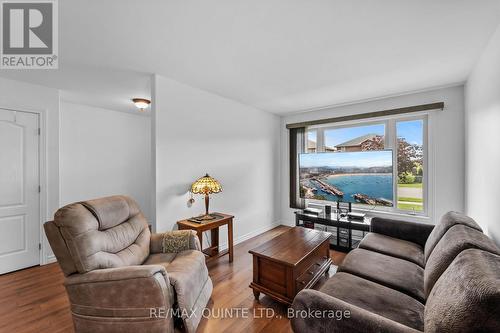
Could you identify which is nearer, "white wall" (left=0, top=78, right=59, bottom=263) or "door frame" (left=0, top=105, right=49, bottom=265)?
"white wall" (left=0, top=78, right=59, bottom=263)

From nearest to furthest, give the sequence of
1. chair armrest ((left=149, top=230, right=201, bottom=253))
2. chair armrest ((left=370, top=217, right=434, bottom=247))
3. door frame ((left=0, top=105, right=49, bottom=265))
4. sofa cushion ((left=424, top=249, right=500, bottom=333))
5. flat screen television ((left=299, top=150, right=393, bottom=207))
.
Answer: sofa cushion ((left=424, top=249, right=500, bottom=333))
chair armrest ((left=149, top=230, right=201, bottom=253))
chair armrest ((left=370, top=217, right=434, bottom=247))
door frame ((left=0, top=105, right=49, bottom=265))
flat screen television ((left=299, top=150, right=393, bottom=207))

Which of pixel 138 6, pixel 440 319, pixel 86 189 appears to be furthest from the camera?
pixel 86 189

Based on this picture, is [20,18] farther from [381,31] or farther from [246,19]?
[381,31]

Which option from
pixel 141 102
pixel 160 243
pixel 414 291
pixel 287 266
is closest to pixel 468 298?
pixel 414 291

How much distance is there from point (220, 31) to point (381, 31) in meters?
1.32

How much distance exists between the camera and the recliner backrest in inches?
59.6

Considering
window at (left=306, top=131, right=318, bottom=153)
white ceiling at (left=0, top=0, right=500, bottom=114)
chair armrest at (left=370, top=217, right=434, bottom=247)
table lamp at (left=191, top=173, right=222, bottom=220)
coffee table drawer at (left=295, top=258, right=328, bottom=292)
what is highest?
white ceiling at (left=0, top=0, right=500, bottom=114)

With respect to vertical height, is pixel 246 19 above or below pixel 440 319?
above

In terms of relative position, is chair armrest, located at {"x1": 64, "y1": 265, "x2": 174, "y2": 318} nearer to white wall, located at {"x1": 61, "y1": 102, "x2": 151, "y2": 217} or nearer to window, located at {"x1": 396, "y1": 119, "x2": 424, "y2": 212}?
white wall, located at {"x1": 61, "y1": 102, "x2": 151, "y2": 217}

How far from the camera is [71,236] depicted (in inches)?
59.3

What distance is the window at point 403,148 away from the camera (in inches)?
126

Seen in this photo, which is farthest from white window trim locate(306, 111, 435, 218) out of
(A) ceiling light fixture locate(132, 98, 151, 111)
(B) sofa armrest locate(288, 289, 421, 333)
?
(A) ceiling light fixture locate(132, 98, 151, 111)

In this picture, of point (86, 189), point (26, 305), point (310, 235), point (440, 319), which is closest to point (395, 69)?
point (310, 235)

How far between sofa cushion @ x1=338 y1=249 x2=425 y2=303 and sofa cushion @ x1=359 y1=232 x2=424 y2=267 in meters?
0.09
